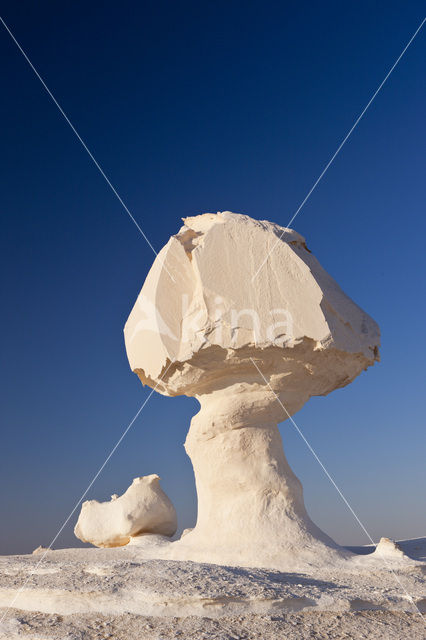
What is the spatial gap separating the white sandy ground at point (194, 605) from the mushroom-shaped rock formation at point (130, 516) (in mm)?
3833

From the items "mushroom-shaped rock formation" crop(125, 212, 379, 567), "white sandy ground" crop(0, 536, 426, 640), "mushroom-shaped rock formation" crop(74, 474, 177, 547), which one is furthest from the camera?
"mushroom-shaped rock formation" crop(74, 474, 177, 547)

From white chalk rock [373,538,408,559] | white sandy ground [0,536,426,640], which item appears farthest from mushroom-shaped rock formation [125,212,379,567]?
white sandy ground [0,536,426,640]

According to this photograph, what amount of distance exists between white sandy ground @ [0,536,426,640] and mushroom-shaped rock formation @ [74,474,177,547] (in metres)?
3.83

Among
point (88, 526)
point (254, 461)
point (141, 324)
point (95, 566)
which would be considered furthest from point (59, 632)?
point (88, 526)

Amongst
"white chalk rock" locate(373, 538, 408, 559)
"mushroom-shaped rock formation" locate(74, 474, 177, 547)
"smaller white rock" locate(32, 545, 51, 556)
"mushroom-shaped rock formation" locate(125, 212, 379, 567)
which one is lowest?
"smaller white rock" locate(32, 545, 51, 556)

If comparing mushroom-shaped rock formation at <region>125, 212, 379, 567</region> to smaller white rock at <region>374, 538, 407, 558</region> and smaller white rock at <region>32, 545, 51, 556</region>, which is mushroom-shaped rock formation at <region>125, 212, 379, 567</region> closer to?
smaller white rock at <region>374, 538, 407, 558</region>

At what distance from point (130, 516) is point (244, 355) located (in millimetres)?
3992

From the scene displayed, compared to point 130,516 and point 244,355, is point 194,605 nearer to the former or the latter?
point 244,355

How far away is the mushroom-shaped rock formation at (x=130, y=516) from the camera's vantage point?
995 cm

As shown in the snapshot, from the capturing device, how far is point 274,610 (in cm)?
512

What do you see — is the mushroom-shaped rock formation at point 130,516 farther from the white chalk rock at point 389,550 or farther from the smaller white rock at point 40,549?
the white chalk rock at point 389,550

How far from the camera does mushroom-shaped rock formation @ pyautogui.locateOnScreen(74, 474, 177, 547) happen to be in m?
9.95

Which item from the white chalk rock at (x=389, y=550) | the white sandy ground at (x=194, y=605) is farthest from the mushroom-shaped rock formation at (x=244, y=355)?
the white sandy ground at (x=194, y=605)

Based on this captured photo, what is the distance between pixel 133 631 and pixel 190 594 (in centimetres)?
55
